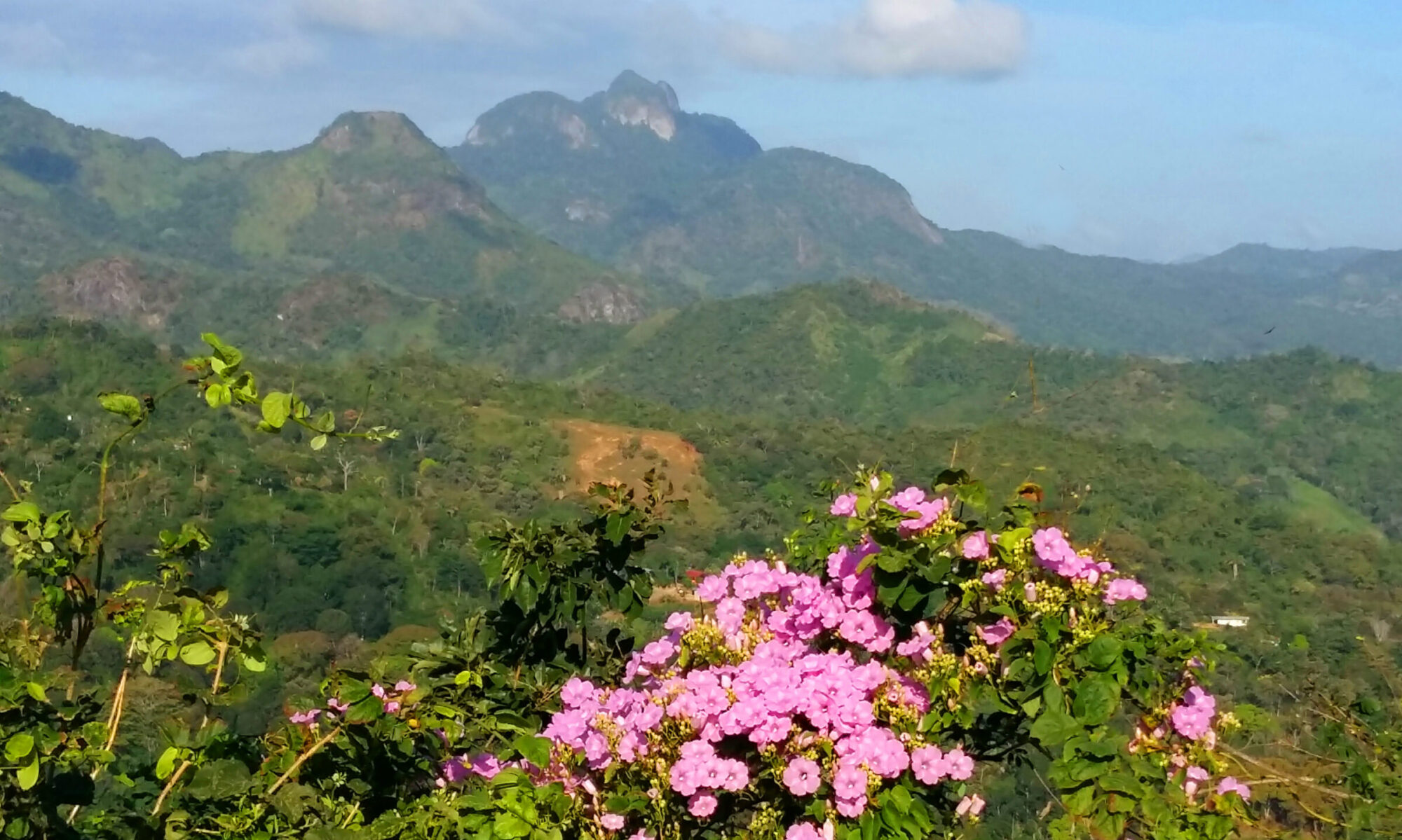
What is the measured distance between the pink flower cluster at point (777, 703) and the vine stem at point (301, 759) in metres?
0.57

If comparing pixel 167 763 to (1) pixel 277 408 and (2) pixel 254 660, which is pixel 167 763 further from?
(1) pixel 277 408

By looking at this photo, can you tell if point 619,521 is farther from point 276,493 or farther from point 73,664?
point 276,493

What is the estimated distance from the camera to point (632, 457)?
68.9 m

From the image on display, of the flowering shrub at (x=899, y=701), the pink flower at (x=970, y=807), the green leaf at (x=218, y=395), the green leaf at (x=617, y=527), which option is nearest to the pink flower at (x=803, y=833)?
the flowering shrub at (x=899, y=701)

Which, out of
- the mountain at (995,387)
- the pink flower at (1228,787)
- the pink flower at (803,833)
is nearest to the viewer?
the pink flower at (803,833)

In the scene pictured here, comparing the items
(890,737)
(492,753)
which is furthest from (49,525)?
(890,737)

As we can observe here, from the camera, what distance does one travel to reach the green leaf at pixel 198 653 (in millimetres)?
3176

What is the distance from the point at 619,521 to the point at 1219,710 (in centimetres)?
191

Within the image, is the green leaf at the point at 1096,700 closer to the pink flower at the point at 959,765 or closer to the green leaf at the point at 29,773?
the pink flower at the point at 959,765

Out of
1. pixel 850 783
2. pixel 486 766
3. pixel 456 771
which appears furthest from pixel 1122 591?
pixel 456 771

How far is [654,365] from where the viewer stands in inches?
5669

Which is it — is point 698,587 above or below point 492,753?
above

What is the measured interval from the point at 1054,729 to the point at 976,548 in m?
0.54

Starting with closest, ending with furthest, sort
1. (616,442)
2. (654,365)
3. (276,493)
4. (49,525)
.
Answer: (49,525) → (276,493) → (616,442) → (654,365)
